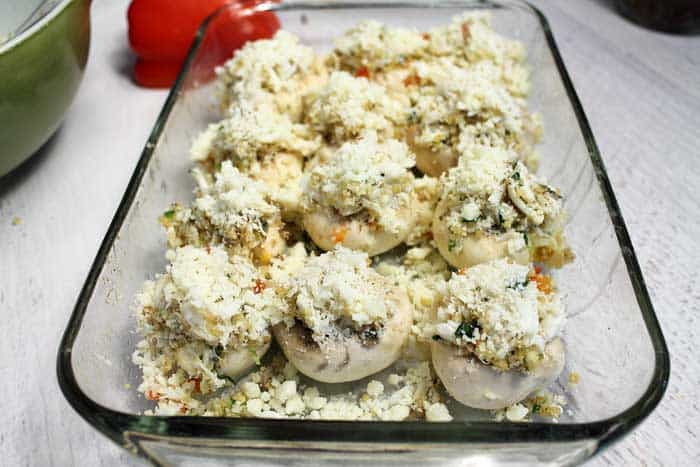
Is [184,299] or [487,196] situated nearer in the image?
[184,299]

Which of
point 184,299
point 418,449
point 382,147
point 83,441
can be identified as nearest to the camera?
point 418,449

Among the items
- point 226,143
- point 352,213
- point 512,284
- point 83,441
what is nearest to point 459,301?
point 512,284

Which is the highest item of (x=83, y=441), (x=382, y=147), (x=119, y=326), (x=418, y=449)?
(x=382, y=147)

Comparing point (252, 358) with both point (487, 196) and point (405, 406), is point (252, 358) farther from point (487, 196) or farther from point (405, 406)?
point (487, 196)

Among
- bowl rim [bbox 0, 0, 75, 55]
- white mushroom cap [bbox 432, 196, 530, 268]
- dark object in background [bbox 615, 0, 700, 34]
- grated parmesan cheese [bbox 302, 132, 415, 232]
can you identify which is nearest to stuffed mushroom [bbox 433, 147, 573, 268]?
white mushroom cap [bbox 432, 196, 530, 268]

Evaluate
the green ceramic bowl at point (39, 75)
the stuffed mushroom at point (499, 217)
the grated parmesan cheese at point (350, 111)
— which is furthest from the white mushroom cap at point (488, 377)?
the green ceramic bowl at point (39, 75)

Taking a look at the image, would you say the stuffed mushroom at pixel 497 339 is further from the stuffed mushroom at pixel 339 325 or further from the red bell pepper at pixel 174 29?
the red bell pepper at pixel 174 29

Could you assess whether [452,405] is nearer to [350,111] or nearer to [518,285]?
[518,285]

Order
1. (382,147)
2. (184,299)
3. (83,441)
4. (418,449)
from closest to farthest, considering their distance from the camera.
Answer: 1. (418,449)
2. (184,299)
3. (83,441)
4. (382,147)
